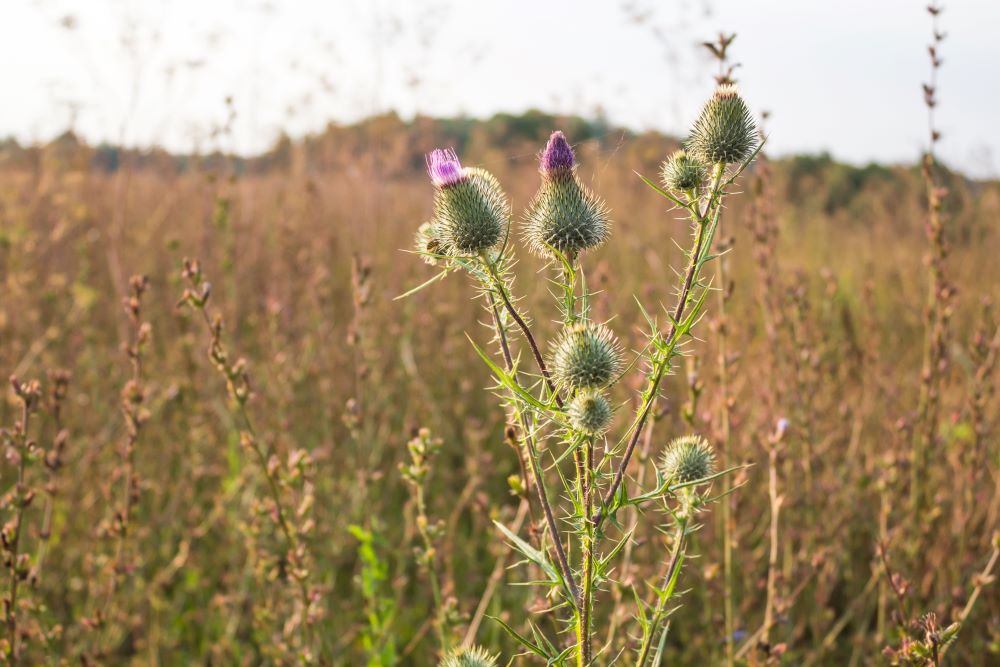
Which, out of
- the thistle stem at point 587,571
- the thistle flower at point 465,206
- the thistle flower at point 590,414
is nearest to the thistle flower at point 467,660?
the thistle stem at point 587,571

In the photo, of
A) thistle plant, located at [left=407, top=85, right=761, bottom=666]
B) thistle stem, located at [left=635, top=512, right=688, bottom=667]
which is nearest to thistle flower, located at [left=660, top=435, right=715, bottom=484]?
thistle plant, located at [left=407, top=85, right=761, bottom=666]

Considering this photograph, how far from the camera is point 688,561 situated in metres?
3.37

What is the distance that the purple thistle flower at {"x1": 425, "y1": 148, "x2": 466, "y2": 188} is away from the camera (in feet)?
4.87

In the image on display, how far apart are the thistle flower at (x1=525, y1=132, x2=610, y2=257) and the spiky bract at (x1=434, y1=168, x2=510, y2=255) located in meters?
0.08

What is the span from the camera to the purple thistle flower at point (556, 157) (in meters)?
1.43

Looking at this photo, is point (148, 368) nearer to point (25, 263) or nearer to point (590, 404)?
point (25, 263)

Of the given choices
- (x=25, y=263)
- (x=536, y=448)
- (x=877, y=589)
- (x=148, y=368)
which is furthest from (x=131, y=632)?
(x=877, y=589)

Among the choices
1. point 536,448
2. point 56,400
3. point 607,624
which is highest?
point 536,448

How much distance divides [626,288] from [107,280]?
3874 mm

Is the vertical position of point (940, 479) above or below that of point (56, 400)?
below

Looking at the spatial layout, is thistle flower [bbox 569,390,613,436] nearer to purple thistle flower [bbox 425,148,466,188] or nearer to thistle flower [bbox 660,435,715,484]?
thistle flower [bbox 660,435,715,484]

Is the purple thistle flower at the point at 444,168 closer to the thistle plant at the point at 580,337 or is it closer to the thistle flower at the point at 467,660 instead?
the thistle plant at the point at 580,337

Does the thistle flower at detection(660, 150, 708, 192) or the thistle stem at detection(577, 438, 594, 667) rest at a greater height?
the thistle flower at detection(660, 150, 708, 192)

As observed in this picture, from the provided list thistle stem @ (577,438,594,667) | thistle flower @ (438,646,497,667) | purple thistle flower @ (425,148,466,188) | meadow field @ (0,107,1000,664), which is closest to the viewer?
thistle stem @ (577,438,594,667)
